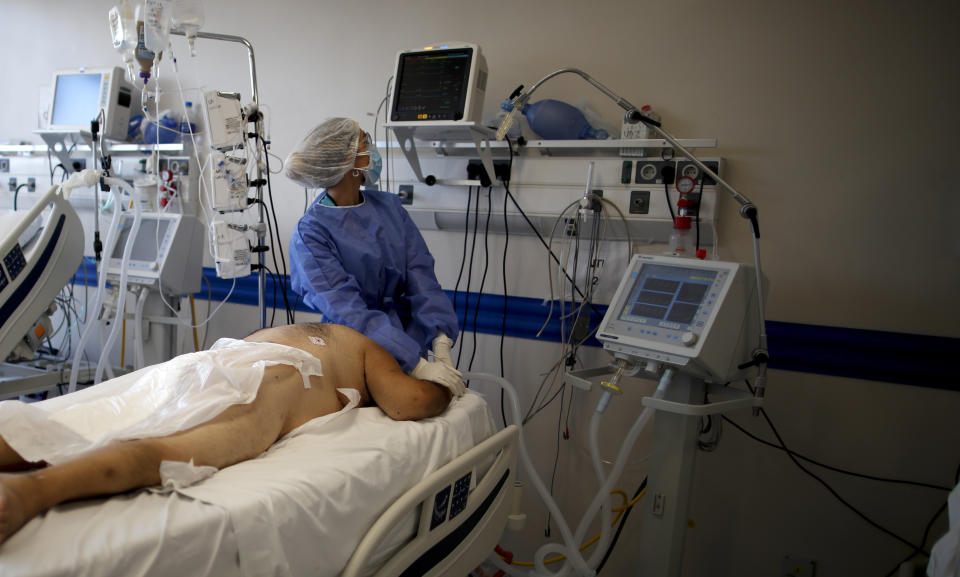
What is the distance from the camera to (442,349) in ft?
6.39

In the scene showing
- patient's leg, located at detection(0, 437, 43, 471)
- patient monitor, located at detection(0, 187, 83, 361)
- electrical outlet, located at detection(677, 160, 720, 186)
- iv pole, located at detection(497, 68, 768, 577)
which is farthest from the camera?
electrical outlet, located at detection(677, 160, 720, 186)

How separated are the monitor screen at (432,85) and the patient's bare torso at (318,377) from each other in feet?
3.19

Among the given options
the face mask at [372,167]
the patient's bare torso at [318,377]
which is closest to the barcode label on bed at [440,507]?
the patient's bare torso at [318,377]

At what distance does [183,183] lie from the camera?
321 centimetres

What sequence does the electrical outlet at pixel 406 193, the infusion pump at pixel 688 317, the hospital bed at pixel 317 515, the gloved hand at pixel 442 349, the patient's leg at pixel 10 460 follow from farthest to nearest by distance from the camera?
the electrical outlet at pixel 406 193
the gloved hand at pixel 442 349
the infusion pump at pixel 688 317
the patient's leg at pixel 10 460
the hospital bed at pixel 317 515

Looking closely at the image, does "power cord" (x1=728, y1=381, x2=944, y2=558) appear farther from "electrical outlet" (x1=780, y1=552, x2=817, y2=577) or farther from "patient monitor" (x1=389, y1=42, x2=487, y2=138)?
"patient monitor" (x1=389, y1=42, x2=487, y2=138)

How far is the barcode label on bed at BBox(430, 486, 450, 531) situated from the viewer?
1361 mm

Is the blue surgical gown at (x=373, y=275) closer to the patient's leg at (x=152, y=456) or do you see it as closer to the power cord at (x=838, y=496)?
the patient's leg at (x=152, y=456)

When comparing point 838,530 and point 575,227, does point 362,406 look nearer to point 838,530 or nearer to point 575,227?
point 575,227

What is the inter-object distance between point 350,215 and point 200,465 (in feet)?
3.45

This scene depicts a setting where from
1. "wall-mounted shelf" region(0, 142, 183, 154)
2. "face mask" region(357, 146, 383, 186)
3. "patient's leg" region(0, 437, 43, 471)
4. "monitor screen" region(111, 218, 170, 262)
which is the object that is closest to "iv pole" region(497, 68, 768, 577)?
"face mask" region(357, 146, 383, 186)

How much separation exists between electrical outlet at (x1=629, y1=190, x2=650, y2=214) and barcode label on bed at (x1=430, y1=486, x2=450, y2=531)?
1.32 meters

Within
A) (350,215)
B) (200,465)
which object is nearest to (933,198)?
(350,215)

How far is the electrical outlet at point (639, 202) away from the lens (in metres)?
2.26
